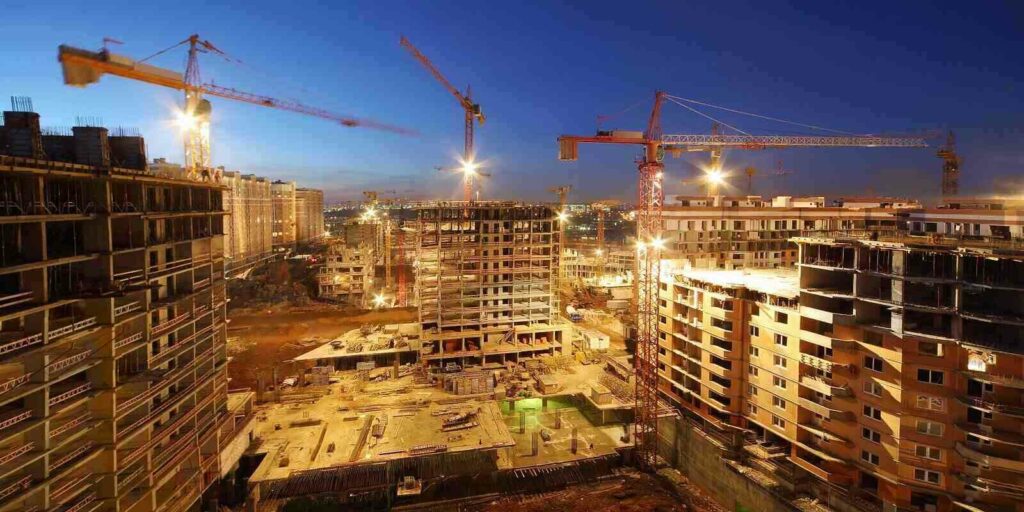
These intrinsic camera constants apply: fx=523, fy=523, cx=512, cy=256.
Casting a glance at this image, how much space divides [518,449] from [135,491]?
14540 millimetres

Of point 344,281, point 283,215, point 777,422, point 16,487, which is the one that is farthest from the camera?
point 283,215

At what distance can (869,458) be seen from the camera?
17469 millimetres

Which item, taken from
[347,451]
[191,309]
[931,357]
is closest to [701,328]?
[931,357]

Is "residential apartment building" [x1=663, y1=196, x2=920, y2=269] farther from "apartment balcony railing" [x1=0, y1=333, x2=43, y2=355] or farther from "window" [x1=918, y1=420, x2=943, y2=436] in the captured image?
"apartment balcony railing" [x1=0, y1=333, x2=43, y2=355]

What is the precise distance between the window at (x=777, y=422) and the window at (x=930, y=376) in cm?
540

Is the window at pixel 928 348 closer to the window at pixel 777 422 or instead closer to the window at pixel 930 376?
the window at pixel 930 376

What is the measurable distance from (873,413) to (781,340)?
12.9 ft

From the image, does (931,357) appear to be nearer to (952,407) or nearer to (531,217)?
(952,407)

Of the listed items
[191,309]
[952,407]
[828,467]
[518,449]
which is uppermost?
[191,309]

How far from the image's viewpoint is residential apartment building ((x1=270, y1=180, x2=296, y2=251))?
85.6 metres

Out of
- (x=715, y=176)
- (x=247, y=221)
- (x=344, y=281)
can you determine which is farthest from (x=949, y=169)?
(x=247, y=221)

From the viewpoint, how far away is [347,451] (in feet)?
71.0

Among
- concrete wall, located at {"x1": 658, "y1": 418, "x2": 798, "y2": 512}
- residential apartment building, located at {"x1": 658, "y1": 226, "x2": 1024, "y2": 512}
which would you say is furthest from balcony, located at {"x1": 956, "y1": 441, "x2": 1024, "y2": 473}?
concrete wall, located at {"x1": 658, "y1": 418, "x2": 798, "y2": 512}

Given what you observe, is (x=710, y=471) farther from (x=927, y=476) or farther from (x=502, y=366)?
(x=502, y=366)
